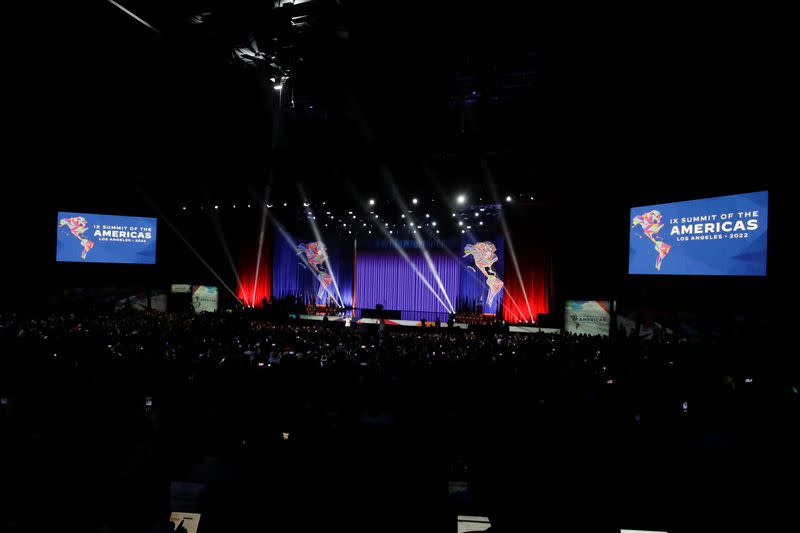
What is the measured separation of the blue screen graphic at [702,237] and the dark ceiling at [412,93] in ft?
2.28

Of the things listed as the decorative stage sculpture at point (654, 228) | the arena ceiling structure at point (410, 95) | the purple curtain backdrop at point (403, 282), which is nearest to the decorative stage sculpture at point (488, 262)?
the purple curtain backdrop at point (403, 282)

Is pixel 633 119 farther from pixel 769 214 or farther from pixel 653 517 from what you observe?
pixel 653 517

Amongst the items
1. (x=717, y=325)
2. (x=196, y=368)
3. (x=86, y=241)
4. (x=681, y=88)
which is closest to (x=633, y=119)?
(x=681, y=88)

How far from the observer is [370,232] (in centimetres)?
2311

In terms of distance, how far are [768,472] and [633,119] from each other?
8112 millimetres

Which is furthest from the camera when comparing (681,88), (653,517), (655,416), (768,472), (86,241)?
(86,241)

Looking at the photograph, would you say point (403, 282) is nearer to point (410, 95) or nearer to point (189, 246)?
point (189, 246)

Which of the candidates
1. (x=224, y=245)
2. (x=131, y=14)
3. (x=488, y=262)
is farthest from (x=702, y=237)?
(x=224, y=245)

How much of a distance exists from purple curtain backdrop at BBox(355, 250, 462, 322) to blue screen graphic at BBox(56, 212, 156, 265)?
37.1 ft

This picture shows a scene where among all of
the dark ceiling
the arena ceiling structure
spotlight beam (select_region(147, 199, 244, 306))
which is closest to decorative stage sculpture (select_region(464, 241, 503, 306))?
the arena ceiling structure

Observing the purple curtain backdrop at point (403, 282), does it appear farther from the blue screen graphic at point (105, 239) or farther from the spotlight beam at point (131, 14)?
the spotlight beam at point (131, 14)

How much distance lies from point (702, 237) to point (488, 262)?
33.5ft

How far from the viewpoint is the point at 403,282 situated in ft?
76.9

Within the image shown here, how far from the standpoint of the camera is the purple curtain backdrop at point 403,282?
2234 cm
